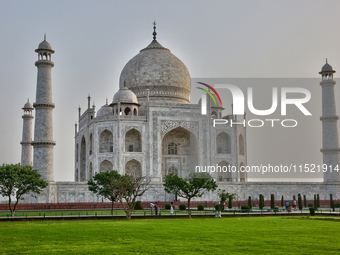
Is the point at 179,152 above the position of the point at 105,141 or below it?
below

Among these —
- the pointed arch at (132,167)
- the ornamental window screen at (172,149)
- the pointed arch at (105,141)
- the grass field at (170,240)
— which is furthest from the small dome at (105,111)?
the grass field at (170,240)

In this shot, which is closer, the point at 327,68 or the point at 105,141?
the point at 327,68

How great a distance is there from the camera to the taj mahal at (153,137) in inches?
1228

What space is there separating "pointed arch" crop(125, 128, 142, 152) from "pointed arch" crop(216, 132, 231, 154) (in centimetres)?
619

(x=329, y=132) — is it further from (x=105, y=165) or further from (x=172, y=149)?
(x=105, y=165)

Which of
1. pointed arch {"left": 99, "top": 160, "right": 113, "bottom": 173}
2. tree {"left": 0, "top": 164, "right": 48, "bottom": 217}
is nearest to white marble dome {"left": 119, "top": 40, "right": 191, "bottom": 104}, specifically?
pointed arch {"left": 99, "top": 160, "right": 113, "bottom": 173}

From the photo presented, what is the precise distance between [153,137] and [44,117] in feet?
26.3

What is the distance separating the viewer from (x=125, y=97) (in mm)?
36531

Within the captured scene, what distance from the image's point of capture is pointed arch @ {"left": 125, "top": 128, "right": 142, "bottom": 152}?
119 feet

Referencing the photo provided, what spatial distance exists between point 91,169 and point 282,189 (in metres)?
13.7

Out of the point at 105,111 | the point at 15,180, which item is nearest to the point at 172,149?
the point at 105,111

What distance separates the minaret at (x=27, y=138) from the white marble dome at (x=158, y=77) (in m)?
8.06

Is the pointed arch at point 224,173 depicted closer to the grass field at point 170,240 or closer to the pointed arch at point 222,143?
the pointed arch at point 222,143

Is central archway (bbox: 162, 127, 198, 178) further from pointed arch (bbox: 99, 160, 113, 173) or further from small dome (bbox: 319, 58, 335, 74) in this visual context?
small dome (bbox: 319, 58, 335, 74)
